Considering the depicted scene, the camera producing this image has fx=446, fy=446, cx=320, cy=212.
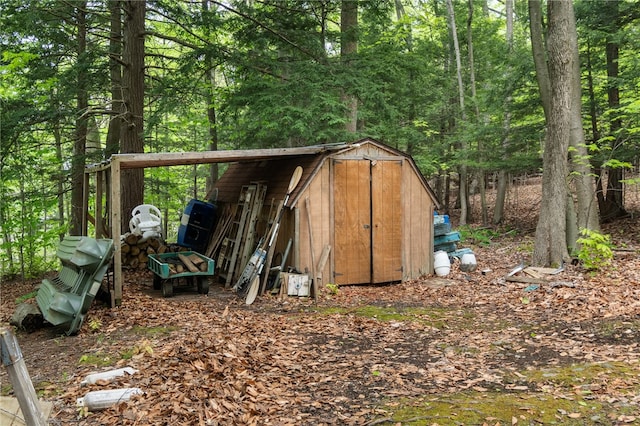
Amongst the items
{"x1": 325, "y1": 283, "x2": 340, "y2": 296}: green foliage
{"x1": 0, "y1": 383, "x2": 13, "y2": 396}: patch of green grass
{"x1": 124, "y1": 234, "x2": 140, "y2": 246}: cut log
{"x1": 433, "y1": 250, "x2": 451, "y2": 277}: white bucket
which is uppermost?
{"x1": 124, "y1": 234, "x2": 140, "y2": 246}: cut log

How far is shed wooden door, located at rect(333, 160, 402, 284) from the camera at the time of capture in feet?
29.5

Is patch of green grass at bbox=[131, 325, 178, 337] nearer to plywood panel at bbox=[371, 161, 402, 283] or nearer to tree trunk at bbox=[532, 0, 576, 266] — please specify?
plywood panel at bbox=[371, 161, 402, 283]

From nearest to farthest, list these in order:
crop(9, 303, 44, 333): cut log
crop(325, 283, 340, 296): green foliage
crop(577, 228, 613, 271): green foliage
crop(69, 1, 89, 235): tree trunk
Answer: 1. crop(9, 303, 44, 333): cut log
2. crop(577, 228, 613, 271): green foliage
3. crop(325, 283, 340, 296): green foliage
4. crop(69, 1, 89, 235): tree trunk

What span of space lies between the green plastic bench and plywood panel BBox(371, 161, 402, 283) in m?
5.13

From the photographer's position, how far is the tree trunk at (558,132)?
8695mm

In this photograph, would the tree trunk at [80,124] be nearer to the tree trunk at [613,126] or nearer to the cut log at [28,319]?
the cut log at [28,319]

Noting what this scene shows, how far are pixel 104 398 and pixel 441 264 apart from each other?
7.86 metres

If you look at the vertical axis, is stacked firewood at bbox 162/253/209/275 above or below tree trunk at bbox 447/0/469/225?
below

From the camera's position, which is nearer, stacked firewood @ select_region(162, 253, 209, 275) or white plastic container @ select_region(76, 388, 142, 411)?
white plastic container @ select_region(76, 388, 142, 411)

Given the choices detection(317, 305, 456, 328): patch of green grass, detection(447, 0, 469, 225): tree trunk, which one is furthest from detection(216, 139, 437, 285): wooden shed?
detection(447, 0, 469, 225): tree trunk

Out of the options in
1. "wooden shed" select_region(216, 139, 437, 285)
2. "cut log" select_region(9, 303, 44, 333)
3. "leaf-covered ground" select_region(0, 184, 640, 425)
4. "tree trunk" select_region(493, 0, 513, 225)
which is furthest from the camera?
"tree trunk" select_region(493, 0, 513, 225)

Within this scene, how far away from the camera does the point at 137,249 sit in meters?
10.4

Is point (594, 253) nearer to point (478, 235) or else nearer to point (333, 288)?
point (333, 288)

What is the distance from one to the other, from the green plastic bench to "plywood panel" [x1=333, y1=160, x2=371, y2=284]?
428cm
